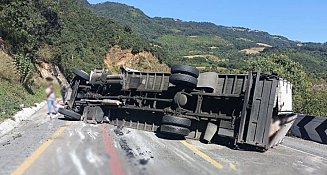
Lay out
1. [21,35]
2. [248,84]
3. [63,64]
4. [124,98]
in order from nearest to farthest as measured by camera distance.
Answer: [248,84], [124,98], [21,35], [63,64]

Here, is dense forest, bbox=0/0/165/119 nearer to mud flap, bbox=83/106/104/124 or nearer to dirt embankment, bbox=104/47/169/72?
dirt embankment, bbox=104/47/169/72

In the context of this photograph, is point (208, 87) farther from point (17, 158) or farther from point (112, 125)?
point (17, 158)

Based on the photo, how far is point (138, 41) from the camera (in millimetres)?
68812

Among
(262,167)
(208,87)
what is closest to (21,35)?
(208,87)

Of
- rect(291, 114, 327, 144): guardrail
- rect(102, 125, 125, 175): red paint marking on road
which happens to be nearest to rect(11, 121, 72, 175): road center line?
rect(102, 125, 125, 175): red paint marking on road

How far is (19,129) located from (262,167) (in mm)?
7392

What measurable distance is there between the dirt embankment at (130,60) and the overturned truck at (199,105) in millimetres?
45385

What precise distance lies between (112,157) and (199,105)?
163 inches

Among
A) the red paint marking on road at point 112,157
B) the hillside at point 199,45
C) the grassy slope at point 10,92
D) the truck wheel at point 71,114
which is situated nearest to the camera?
the red paint marking on road at point 112,157

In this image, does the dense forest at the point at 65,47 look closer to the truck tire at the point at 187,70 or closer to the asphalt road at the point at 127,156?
the asphalt road at the point at 127,156

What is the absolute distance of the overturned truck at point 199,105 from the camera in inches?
394

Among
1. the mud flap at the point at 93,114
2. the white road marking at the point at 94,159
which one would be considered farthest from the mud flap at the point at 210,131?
the mud flap at the point at 93,114

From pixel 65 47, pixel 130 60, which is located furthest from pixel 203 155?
pixel 130 60

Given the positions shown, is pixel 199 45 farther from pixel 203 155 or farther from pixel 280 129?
pixel 203 155
